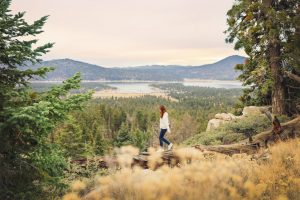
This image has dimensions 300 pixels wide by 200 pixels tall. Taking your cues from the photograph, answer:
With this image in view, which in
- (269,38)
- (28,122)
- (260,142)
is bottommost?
(260,142)

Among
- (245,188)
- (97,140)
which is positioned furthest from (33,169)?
(97,140)

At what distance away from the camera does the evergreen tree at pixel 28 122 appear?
5855mm

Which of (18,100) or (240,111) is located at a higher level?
(18,100)

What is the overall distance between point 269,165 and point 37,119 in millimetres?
4428

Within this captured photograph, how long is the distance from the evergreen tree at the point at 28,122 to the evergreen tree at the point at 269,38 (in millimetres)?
12183

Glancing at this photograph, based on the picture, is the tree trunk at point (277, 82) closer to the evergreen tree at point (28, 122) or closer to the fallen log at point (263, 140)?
the fallen log at point (263, 140)

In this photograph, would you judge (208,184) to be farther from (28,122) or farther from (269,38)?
(269,38)

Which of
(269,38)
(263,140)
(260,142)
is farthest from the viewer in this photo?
(269,38)

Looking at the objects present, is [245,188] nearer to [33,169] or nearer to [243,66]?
[33,169]

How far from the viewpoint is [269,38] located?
635 inches

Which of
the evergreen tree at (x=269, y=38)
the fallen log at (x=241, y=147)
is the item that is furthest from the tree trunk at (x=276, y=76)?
the fallen log at (x=241, y=147)

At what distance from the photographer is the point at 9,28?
637 centimetres

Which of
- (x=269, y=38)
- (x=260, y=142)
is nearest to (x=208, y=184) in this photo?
(x=260, y=142)

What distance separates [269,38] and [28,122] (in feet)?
44.8
